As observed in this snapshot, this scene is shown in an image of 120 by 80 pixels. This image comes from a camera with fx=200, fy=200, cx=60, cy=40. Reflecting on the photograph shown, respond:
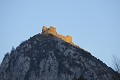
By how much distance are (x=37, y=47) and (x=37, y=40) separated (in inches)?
235

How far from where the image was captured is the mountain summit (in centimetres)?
8019

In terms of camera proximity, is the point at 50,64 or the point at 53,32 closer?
the point at 50,64

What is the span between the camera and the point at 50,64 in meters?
82.8

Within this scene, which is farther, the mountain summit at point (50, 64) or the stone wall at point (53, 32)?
the stone wall at point (53, 32)

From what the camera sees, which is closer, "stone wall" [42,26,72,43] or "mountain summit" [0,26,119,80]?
"mountain summit" [0,26,119,80]

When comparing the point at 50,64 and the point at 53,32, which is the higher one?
the point at 53,32

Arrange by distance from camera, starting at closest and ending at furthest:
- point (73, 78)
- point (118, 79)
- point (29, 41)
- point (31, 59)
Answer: point (73, 78) < point (118, 79) < point (31, 59) < point (29, 41)

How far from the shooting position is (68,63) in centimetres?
8462

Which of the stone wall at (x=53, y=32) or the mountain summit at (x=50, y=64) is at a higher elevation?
the stone wall at (x=53, y=32)

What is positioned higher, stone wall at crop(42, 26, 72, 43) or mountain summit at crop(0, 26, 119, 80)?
stone wall at crop(42, 26, 72, 43)

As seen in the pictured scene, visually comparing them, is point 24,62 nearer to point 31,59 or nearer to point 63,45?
point 31,59

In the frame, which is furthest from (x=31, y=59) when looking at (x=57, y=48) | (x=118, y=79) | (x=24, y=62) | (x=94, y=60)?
(x=118, y=79)

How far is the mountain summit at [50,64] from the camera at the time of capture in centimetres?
8019

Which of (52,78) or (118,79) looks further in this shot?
(118,79)
